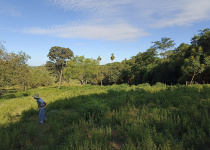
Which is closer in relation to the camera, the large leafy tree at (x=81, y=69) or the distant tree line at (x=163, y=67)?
the distant tree line at (x=163, y=67)

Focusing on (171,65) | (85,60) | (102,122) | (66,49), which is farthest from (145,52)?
(102,122)

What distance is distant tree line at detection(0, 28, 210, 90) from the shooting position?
16497 mm

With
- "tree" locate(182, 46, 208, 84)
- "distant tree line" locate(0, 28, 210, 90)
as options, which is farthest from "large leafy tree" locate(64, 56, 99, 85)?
"tree" locate(182, 46, 208, 84)

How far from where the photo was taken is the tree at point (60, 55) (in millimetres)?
33531

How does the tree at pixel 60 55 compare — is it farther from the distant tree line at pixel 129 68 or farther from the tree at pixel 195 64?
the tree at pixel 195 64

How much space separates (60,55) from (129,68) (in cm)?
2696

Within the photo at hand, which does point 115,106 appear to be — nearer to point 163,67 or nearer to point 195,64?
point 195,64

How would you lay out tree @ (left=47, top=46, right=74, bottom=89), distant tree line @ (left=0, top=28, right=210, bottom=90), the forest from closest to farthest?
1. the forest
2. distant tree line @ (left=0, top=28, right=210, bottom=90)
3. tree @ (left=47, top=46, right=74, bottom=89)

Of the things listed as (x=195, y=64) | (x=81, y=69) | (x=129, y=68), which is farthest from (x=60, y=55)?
(x=195, y=64)

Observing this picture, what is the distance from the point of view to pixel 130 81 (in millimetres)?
45969

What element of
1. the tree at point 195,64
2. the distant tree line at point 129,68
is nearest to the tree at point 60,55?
the distant tree line at point 129,68

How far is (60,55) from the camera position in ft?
112

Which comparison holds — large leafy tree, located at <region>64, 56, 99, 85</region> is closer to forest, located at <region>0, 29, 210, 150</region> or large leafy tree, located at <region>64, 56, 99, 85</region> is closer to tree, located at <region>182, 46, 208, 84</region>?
forest, located at <region>0, 29, 210, 150</region>

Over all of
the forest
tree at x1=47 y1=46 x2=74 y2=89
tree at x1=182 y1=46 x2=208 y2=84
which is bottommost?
the forest
